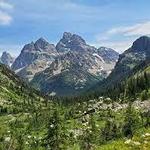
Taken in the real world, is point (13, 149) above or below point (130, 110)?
below

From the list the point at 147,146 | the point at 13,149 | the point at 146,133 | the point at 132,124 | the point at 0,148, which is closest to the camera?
the point at 147,146

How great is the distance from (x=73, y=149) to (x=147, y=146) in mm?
153324

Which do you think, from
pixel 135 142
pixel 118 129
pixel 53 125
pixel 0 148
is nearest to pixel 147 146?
pixel 135 142

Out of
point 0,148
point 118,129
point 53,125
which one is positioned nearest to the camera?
point 53,125

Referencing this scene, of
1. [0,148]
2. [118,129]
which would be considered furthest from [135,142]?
[118,129]

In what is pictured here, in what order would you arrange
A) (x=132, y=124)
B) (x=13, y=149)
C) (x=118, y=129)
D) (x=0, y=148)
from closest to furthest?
1. (x=132, y=124)
2. (x=13, y=149)
3. (x=0, y=148)
4. (x=118, y=129)

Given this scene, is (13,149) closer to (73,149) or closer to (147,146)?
(73,149)

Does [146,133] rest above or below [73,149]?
above

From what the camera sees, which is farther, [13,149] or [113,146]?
[13,149]

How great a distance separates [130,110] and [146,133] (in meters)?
89.9

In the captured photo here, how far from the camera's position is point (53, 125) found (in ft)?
273

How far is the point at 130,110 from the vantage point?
133 m

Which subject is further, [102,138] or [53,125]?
[102,138]

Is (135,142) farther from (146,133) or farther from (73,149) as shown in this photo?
(73,149)
